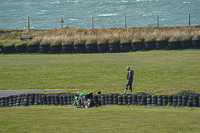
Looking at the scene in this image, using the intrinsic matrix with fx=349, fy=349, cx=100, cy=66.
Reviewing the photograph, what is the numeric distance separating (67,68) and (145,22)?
43.9 m

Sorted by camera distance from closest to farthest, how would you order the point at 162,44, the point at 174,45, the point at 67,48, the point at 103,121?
1. the point at 103,121
2. the point at 174,45
3. the point at 162,44
4. the point at 67,48

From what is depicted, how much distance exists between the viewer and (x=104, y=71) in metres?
23.8

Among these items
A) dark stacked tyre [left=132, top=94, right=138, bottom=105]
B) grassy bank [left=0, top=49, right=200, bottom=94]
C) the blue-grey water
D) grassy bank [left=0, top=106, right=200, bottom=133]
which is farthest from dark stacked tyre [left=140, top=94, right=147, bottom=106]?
the blue-grey water

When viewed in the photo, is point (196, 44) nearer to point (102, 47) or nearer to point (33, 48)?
point (102, 47)

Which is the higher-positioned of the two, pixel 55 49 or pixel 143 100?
pixel 55 49

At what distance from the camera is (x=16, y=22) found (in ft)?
237

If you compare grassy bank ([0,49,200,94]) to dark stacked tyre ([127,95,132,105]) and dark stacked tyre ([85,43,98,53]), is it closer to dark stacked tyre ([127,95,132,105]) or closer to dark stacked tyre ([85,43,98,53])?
dark stacked tyre ([85,43,98,53])

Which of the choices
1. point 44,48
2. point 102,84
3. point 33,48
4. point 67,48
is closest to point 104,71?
point 102,84

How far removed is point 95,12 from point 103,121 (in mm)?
68027

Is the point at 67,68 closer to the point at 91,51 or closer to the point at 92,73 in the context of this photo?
the point at 92,73

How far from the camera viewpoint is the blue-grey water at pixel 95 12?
226 ft

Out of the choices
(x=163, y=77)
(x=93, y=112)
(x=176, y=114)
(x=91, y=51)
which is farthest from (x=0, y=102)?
(x=91, y=51)

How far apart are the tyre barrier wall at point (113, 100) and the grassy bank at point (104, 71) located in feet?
8.05

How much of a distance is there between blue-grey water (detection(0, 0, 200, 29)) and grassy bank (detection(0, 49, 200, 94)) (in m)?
36.1
